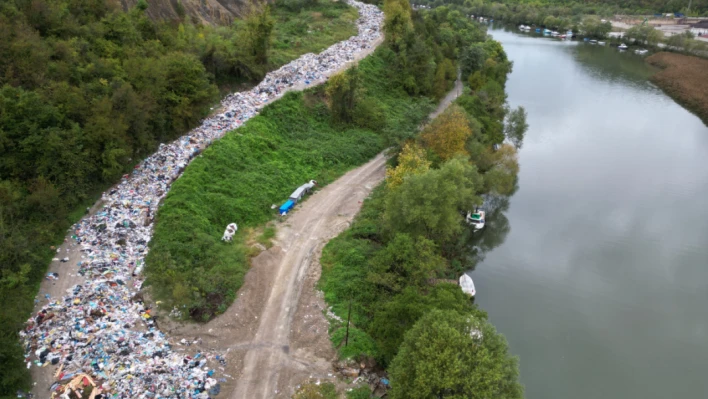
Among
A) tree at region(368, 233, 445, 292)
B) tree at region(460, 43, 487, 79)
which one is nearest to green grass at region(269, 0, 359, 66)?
tree at region(460, 43, 487, 79)

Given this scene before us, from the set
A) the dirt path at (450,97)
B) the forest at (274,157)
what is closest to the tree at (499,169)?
the forest at (274,157)

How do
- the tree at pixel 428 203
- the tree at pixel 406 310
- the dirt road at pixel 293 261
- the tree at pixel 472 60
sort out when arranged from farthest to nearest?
1. the tree at pixel 472 60
2. the tree at pixel 428 203
3. the tree at pixel 406 310
4. the dirt road at pixel 293 261

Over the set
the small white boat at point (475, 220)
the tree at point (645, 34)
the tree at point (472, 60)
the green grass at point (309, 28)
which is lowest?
the small white boat at point (475, 220)

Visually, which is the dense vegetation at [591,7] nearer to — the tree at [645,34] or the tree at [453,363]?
the tree at [645,34]

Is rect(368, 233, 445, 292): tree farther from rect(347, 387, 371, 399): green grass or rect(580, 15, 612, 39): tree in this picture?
rect(580, 15, 612, 39): tree

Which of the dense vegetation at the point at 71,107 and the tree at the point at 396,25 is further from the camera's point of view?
the tree at the point at 396,25

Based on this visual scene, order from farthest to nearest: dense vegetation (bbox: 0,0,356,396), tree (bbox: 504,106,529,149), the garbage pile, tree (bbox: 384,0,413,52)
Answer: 1. tree (bbox: 384,0,413,52)
2. tree (bbox: 504,106,529,149)
3. dense vegetation (bbox: 0,0,356,396)
4. the garbage pile
